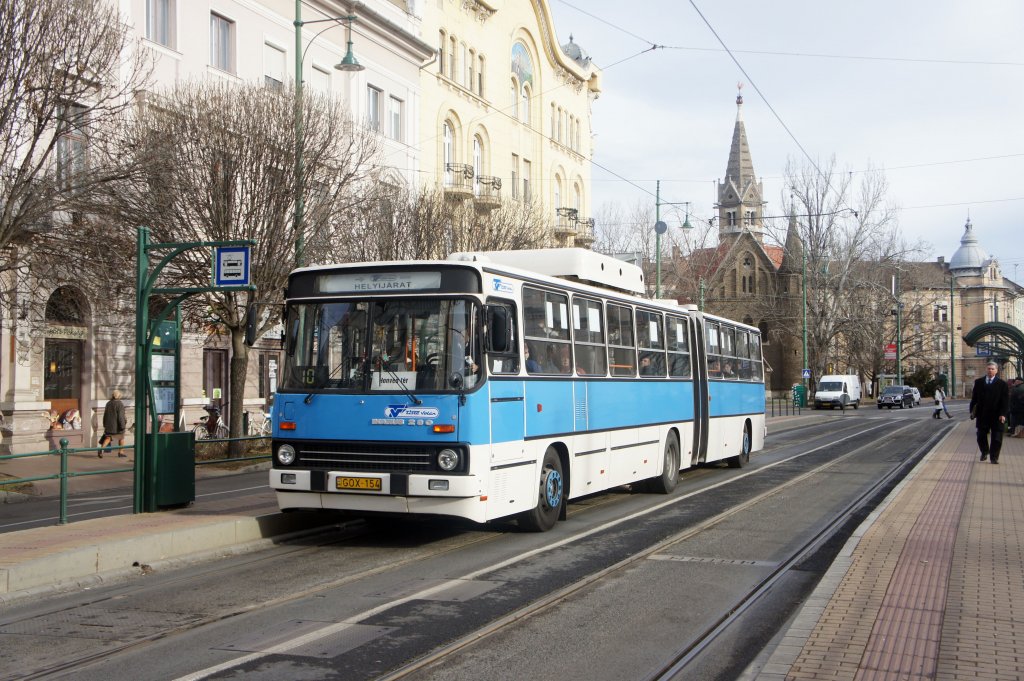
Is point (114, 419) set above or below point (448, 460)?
above

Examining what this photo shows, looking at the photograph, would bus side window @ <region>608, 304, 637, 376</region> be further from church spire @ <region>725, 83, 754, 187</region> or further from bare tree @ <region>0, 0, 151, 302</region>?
church spire @ <region>725, 83, 754, 187</region>

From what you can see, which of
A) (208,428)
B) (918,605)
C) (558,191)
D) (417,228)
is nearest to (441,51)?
(558,191)

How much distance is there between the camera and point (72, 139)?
19.5m

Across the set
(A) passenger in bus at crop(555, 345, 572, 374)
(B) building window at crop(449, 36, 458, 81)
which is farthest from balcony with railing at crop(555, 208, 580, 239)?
(A) passenger in bus at crop(555, 345, 572, 374)

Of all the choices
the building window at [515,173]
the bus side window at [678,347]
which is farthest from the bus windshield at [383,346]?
the building window at [515,173]

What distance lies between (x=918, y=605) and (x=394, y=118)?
36493 mm

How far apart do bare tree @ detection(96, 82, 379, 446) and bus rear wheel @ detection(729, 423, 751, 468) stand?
34.6 ft

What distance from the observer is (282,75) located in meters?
32.5

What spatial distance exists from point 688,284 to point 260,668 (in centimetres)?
5661

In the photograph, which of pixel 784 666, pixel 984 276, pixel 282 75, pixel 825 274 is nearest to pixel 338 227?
pixel 282 75

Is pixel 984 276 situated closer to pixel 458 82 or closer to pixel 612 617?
pixel 458 82

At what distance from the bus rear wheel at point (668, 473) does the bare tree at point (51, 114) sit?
10760 millimetres

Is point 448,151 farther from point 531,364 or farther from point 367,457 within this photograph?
point 367,457

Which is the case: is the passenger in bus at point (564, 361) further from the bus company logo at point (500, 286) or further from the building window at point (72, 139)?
the building window at point (72, 139)
